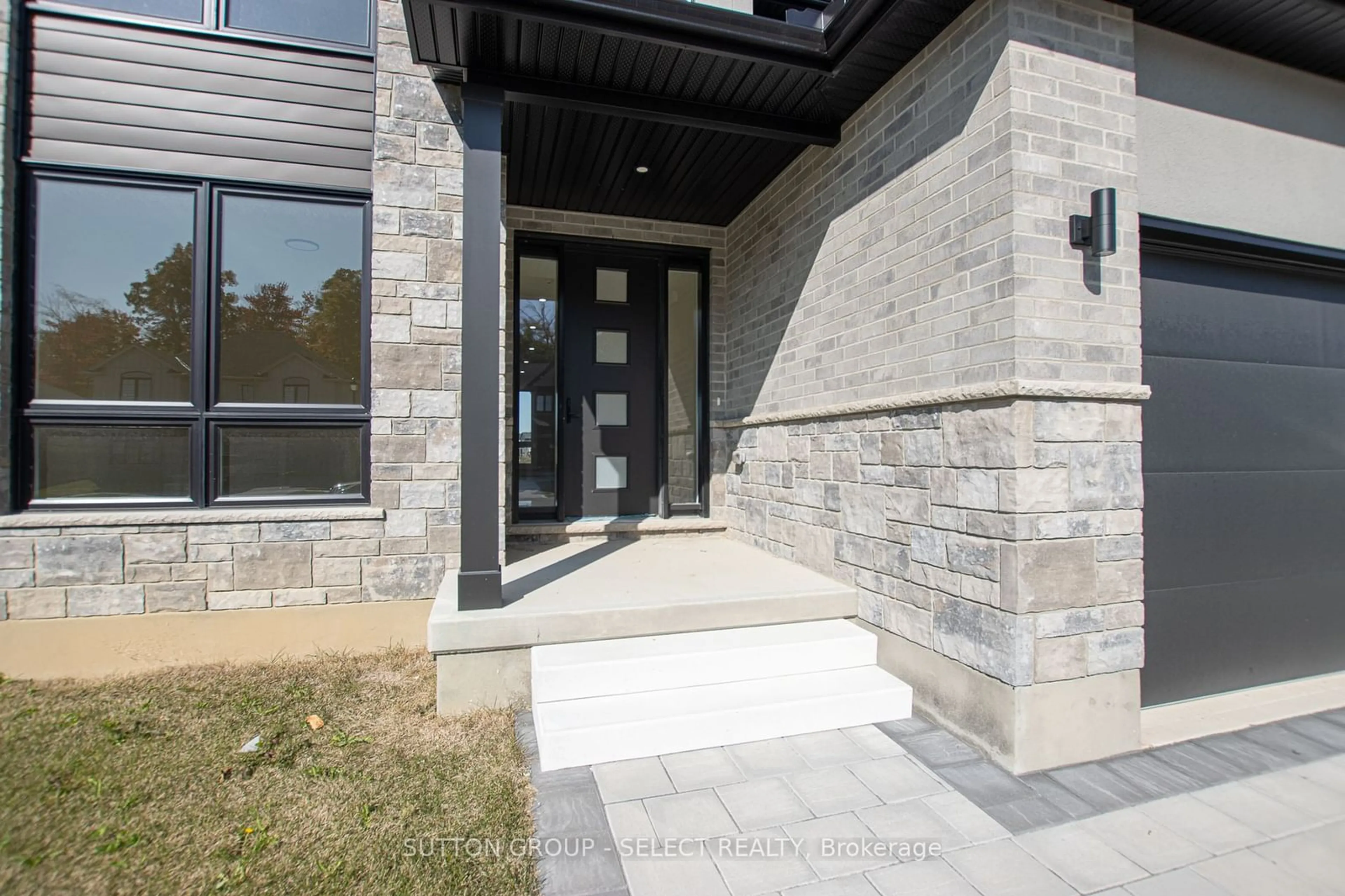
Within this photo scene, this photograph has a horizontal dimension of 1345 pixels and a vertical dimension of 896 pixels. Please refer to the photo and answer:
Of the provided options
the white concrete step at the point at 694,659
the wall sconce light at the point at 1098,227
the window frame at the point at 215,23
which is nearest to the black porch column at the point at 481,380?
the white concrete step at the point at 694,659

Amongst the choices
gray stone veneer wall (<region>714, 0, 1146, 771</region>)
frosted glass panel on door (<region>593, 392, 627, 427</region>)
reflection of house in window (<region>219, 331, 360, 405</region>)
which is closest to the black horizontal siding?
reflection of house in window (<region>219, 331, 360, 405</region>)

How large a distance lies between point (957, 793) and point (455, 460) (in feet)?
10.4

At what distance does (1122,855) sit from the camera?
199 centimetres

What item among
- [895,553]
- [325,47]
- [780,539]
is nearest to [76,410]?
[325,47]

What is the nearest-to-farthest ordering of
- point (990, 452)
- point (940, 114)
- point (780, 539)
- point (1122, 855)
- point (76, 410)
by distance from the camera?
point (1122, 855), point (990, 452), point (940, 114), point (76, 410), point (780, 539)

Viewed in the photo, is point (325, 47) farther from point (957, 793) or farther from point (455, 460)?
point (957, 793)

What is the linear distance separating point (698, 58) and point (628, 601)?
2855 millimetres

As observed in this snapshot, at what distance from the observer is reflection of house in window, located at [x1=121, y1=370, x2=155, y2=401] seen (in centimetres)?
355

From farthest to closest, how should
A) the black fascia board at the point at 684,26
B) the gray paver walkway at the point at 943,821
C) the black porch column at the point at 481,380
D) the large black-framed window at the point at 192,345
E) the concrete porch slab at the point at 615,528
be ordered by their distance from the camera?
the concrete porch slab at the point at 615,528, the large black-framed window at the point at 192,345, the black porch column at the point at 481,380, the black fascia board at the point at 684,26, the gray paver walkway at the point at 943,821

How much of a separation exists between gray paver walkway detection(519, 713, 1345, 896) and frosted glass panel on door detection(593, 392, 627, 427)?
3163mm

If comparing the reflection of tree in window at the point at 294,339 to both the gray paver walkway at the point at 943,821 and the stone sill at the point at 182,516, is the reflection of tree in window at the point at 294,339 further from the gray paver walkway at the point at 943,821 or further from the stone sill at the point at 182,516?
the gray paver walkway at the point at 943,821

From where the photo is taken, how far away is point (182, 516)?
3.47 metres

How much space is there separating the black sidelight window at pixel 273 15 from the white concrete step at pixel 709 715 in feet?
13.7

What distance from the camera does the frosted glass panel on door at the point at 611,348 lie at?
5328 millimetres
